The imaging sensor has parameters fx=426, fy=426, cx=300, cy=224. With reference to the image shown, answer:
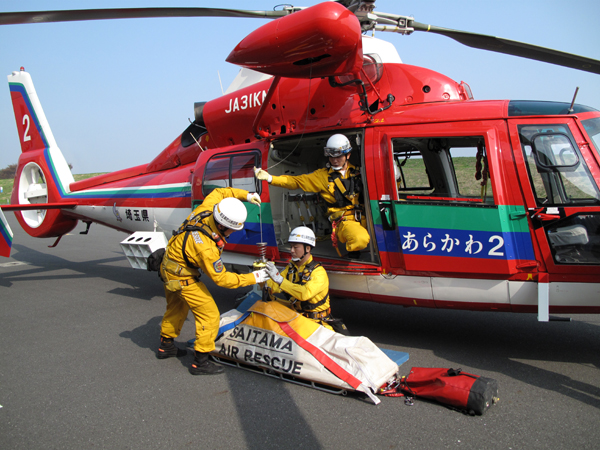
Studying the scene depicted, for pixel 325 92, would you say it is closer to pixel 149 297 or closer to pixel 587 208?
pixel 587 208

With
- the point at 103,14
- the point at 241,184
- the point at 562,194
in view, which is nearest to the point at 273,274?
the point at 241,184

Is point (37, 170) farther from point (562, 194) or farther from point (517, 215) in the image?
point (562, 194)

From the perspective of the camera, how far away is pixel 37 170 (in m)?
8.92

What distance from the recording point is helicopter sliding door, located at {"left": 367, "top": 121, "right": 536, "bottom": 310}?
3.80 meters

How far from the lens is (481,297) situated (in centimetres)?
402

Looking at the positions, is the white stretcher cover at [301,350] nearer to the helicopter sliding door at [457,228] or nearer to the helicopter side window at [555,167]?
the helicopter sliding door at [457,228]

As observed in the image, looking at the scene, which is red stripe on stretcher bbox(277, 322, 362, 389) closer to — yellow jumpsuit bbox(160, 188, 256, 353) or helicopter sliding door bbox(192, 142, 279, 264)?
yellow jumpsuit bbox(160, 188, 256, 353)

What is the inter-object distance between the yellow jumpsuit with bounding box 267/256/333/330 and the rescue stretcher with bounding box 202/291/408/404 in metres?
0.19

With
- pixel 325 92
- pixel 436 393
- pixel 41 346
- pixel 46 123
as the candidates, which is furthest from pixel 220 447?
pixel 46 123

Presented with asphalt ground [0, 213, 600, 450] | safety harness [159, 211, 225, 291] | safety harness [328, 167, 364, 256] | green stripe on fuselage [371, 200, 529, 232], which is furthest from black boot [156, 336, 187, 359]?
green stripe on fuselage [371, 200, 529, 232]

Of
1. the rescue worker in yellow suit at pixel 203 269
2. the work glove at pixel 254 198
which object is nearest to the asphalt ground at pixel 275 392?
the rescue worker in yellow suit at pixel 203 269

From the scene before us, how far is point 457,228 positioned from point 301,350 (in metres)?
1.81

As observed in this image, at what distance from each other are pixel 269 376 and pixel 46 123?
7.78 metres

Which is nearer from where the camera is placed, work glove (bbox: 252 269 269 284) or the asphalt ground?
the asphalt ground
